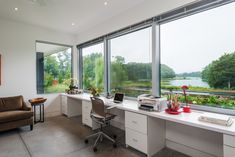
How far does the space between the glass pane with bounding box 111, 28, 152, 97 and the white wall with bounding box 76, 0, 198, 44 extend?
0.96 feet

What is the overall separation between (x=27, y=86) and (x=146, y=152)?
3931mm

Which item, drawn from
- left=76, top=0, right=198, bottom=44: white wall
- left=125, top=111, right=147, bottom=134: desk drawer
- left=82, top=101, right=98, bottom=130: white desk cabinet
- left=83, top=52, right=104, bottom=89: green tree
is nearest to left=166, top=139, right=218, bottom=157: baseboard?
left=125, top=111, right=147, bottom=134: desk drawer

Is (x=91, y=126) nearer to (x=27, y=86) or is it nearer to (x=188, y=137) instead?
(x=188, y=137)

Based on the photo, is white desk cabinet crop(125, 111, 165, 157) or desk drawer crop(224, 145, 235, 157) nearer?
desk drawer crop(224, 145, 235, 157)

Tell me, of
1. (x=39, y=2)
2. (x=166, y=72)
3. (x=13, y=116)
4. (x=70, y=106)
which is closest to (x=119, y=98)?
(x=166, y=72)

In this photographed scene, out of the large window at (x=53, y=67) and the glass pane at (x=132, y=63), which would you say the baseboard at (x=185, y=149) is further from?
the large window at (x=53, y=67)

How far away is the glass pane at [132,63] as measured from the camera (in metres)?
3.11

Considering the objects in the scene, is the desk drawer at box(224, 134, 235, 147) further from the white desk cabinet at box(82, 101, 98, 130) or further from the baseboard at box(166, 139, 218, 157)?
the white desk cabinet at box(82, 101, 98, 130)

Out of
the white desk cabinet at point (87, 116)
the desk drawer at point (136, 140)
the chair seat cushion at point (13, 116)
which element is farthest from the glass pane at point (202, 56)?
the chair seat cushion at point (13, 116)

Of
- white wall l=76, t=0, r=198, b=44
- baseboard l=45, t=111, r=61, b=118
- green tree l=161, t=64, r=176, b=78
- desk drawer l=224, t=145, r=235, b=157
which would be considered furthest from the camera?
baseboard l=45, t=111, r=61, b=118

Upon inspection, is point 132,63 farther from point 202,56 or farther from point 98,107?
point 202,56

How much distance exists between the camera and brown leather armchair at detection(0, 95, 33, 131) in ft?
10.4

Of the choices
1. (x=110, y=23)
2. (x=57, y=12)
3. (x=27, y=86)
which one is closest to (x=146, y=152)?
(x=110, y=23)

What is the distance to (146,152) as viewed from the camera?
2.25 m
